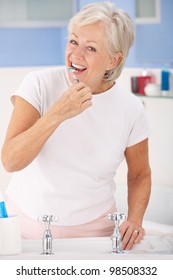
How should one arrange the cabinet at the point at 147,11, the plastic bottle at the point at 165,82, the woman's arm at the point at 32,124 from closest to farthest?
the woman's arm at the point at 32,124 → the cabinet at the point at 147,11 → the plastic bottle at the point at 165,82

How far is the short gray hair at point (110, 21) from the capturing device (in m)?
1.04

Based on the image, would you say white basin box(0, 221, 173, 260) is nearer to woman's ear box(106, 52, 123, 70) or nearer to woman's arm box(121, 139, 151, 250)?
woman's arm box(121, 139, 151, 250)

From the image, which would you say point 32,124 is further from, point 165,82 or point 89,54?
point 165,82

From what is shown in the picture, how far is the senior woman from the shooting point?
1046mm

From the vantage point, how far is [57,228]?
1.14 meters

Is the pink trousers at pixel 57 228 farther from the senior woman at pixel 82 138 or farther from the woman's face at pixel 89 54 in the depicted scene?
the woman's face at pixel 89 54

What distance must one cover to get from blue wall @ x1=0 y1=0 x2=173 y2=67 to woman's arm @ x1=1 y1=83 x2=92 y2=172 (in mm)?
129

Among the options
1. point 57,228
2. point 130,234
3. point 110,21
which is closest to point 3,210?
point 57,228

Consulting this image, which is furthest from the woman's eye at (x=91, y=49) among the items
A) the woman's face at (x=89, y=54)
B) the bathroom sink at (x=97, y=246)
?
the bathroom sink at (x=97, y=246)

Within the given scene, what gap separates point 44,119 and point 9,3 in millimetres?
443
